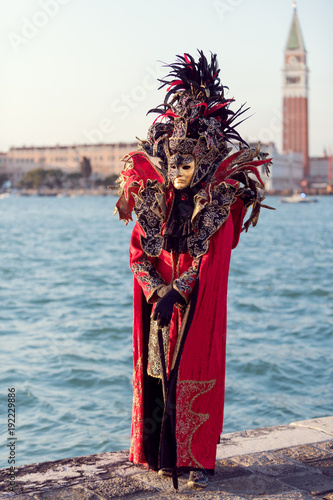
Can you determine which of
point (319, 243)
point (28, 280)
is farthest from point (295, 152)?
point (28, 280)

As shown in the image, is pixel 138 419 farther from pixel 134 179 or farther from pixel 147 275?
pixel 134 179

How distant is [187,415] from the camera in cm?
314

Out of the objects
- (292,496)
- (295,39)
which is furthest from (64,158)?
(292,496)

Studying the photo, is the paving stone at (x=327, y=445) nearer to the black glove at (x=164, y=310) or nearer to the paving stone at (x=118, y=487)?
the paving stone at (x=118, y=487)

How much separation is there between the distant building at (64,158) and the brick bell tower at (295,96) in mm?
26998

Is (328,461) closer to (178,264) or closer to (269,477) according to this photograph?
(269,477)

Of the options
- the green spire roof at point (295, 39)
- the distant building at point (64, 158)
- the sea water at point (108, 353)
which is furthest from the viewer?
the green spire roof at point (295, 39)

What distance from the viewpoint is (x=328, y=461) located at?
340cm

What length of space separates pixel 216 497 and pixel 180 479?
297 mm

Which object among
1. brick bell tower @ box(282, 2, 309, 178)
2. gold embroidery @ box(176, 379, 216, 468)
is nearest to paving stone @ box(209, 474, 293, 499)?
gold embroidery @ box(176, 379, 216, 468)

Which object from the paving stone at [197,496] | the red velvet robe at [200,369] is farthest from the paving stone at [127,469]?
the paving stone at [197,496]

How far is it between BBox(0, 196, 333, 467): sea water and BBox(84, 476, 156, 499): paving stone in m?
2.66

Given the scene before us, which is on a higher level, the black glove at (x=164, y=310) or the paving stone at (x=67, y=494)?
the black glove at (x=164, y=310)

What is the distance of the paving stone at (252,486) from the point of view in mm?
3006
